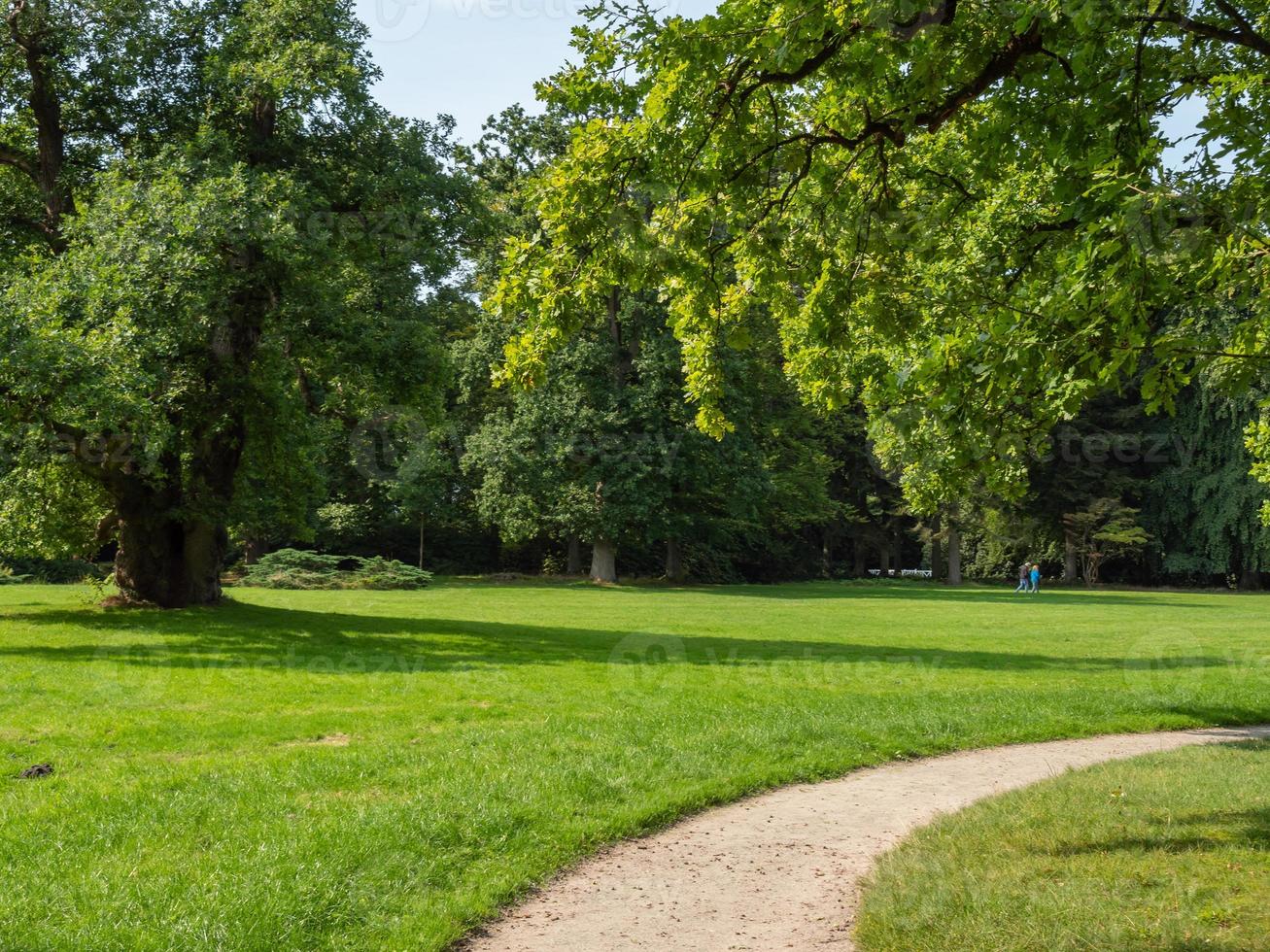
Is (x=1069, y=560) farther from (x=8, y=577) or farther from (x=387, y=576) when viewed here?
(x=8, y=577)

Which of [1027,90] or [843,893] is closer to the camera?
[843,893]

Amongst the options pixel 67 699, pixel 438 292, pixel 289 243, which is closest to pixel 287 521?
pixel 289 243

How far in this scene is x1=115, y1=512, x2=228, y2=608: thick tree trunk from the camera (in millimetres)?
20031

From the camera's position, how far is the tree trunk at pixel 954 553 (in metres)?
52.6

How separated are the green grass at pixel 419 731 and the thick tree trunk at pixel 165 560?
Answer: 904mm

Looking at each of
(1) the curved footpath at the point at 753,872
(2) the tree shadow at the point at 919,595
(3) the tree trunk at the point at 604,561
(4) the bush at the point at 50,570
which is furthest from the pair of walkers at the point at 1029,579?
(1) the curved footpath at the point at 753,872

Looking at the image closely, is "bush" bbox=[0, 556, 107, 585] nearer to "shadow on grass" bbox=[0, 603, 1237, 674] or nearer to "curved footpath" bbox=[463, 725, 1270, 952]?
"shadow on grass" bbox=[0, 603, 1237, 674]

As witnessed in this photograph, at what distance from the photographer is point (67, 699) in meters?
11.2

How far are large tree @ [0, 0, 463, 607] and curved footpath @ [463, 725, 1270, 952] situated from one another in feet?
40.8

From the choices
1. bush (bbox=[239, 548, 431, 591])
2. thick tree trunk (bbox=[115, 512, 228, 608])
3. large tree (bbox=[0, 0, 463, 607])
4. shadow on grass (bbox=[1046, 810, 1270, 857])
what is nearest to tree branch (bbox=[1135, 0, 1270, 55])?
shadow on grass (bbox=[1046, 810, 1270, 857])

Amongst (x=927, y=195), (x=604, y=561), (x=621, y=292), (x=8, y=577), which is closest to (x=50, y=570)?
(x=8, y=577)

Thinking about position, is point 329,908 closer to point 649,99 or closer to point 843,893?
point 843,893

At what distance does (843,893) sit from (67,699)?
8.98 metres

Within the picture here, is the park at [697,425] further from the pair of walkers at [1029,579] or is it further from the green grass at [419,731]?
the pair of walkers at [1029,579]
